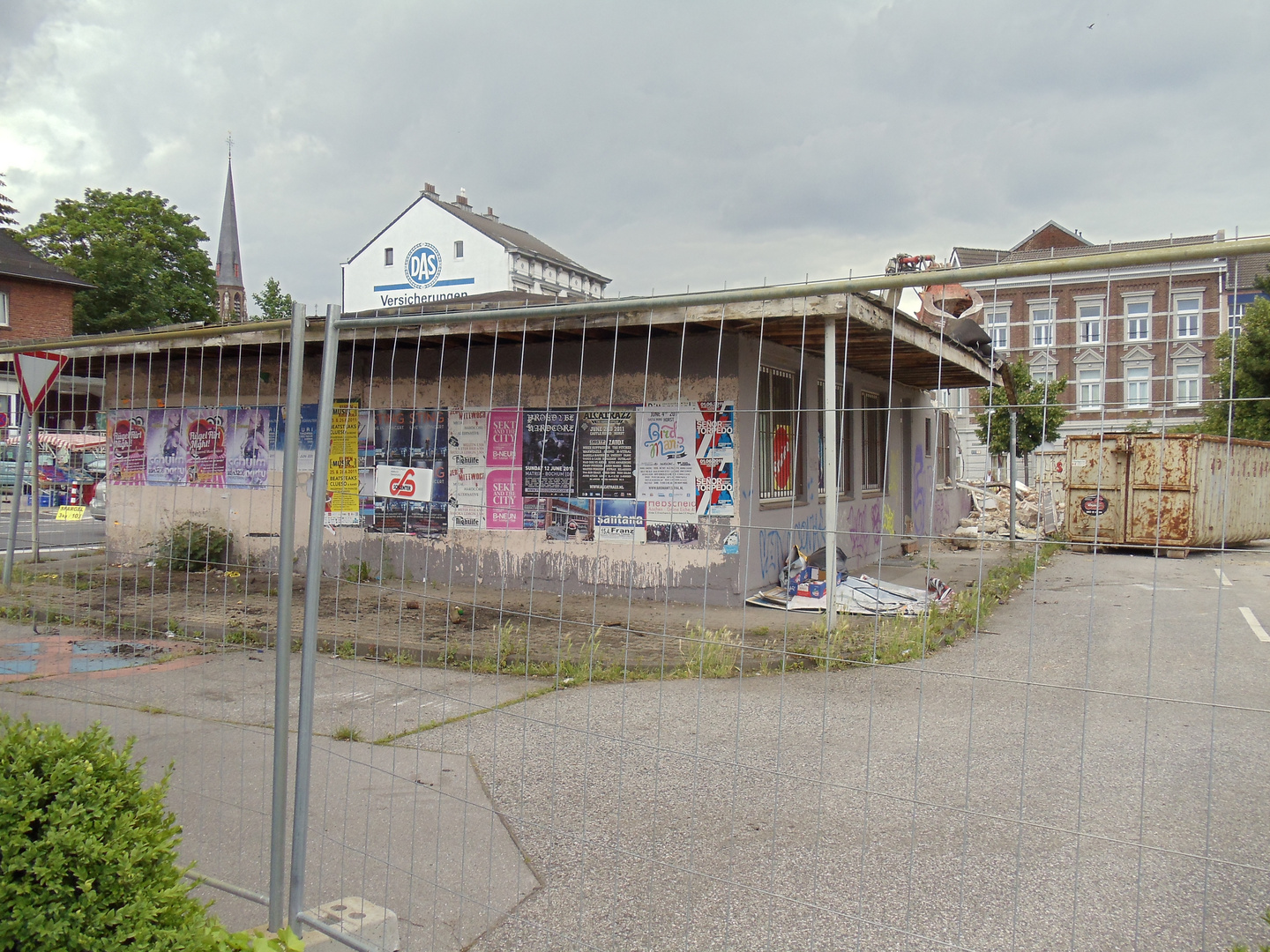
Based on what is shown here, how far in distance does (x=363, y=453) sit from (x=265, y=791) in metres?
6.78

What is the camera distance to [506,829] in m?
4.23

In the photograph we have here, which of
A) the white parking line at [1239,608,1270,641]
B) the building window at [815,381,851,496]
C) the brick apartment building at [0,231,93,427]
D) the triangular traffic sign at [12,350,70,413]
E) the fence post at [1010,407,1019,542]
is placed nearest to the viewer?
the fence post at [1010,407,1019,542]

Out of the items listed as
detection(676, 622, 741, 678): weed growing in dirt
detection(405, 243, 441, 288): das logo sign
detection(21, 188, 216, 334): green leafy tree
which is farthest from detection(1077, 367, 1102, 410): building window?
detection(405, 243, 441, 288): das logo sign

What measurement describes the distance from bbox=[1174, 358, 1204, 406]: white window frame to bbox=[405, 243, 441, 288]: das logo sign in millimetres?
56446

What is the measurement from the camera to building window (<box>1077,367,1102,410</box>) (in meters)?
2.28

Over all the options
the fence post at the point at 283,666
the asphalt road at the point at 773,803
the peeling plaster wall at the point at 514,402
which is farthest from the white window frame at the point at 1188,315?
the peeling plaster wall at the point at 514,402

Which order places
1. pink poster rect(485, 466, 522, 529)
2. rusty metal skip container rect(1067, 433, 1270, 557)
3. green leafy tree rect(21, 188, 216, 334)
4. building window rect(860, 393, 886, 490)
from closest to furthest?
1. pink poster rect(485, 466, 522, 529)
2. building window rect(860, 393, 886, 490)
3. rusty metal skip container rect(1067, 433, 1270, 557)
4. green leafy tree rect(21, 188, 216, 334)

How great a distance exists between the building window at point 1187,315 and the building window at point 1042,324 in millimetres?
326

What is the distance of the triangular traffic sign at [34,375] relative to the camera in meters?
7.34

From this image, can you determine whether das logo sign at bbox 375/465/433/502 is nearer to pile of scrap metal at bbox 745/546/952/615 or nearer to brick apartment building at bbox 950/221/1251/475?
brick apartment building at bbox 950/221/1251/475

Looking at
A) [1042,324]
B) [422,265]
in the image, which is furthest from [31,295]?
[1042,324]

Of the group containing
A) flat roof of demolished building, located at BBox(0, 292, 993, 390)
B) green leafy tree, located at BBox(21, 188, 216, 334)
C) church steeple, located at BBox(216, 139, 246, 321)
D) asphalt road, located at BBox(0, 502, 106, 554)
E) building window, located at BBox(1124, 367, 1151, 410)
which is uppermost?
church steeple, located at BBox(216, 139, 246, 321)

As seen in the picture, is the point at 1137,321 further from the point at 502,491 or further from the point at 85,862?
the point at 502,491

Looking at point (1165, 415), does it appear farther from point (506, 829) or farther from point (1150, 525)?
point (1150, 525)
